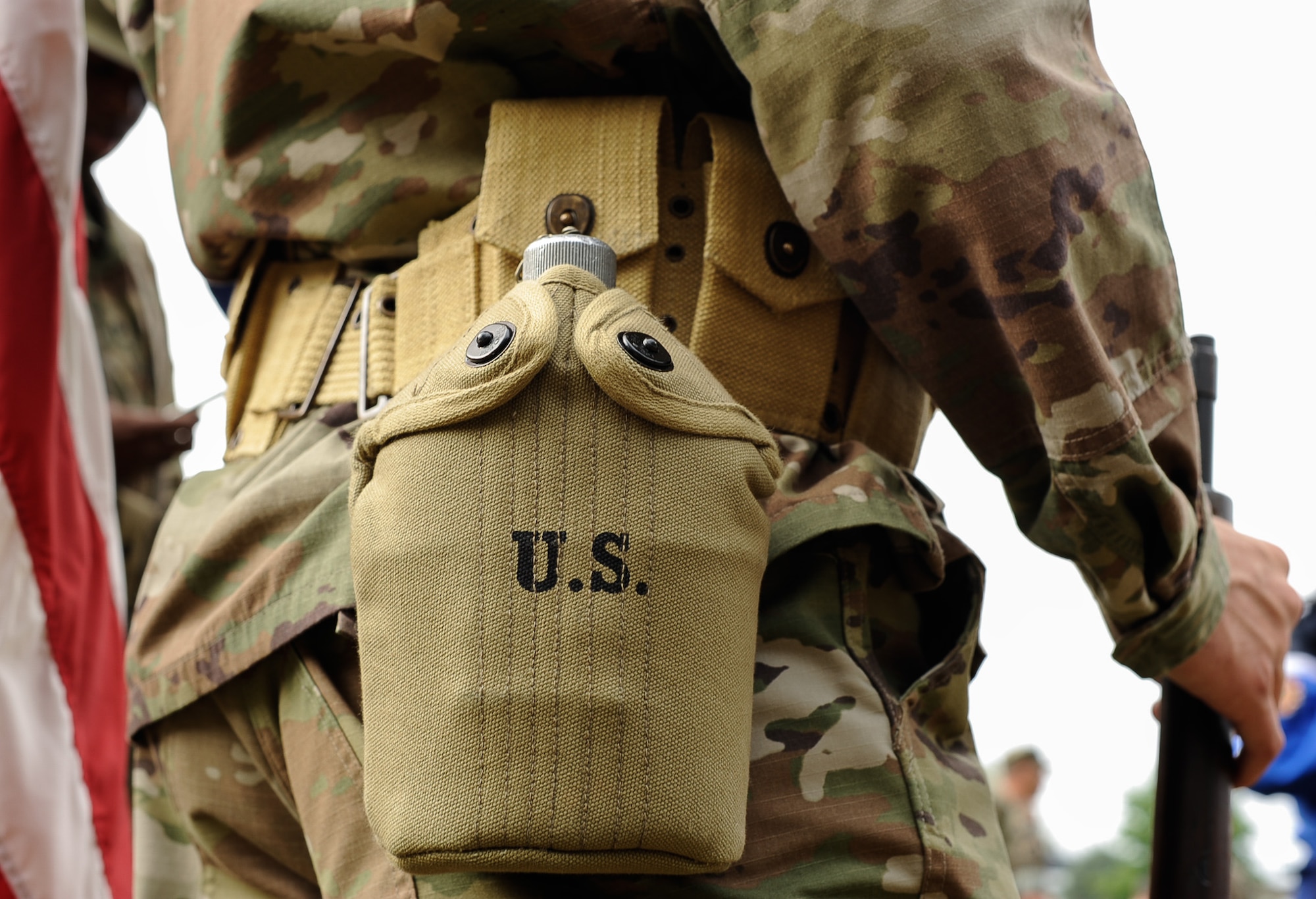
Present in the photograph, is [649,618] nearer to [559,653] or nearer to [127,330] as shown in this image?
[559,653]

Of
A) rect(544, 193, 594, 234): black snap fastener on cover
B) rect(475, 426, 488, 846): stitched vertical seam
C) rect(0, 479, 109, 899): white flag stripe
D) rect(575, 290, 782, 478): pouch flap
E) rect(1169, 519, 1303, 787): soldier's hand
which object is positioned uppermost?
rect(544, 193, 594, 234): black snap fastener on cover

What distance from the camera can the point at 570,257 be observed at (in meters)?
0.93

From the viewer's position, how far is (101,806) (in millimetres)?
1679

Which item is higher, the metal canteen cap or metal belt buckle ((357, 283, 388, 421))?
the metal canteen cap

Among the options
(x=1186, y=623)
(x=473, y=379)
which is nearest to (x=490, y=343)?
Result: (x=473, y=379)

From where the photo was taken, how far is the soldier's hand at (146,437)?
2.82 metres

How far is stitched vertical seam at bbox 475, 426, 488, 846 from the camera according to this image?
0.76 meters

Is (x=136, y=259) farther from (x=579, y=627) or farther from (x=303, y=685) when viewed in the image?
(x=579, y=627)

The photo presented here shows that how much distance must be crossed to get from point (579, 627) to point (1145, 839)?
31.8m

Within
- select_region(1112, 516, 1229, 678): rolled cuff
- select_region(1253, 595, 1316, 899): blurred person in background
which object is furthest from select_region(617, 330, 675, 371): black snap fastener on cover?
select_region(1253, 595, 1316, 899): blurred person in background

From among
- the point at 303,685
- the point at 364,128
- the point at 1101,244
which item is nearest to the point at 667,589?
the point at 303,685

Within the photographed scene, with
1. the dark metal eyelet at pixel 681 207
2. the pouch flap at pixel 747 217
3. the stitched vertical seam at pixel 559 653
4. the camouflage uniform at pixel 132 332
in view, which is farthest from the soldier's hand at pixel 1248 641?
the camouflage uniform at pixel 132 332

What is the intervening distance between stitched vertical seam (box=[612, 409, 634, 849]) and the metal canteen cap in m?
0.14

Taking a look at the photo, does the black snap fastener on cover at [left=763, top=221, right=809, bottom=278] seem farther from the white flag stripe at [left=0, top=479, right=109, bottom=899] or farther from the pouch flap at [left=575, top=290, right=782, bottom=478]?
the white flag stripe at [left=0, top=479, right=109, bottom=899]
